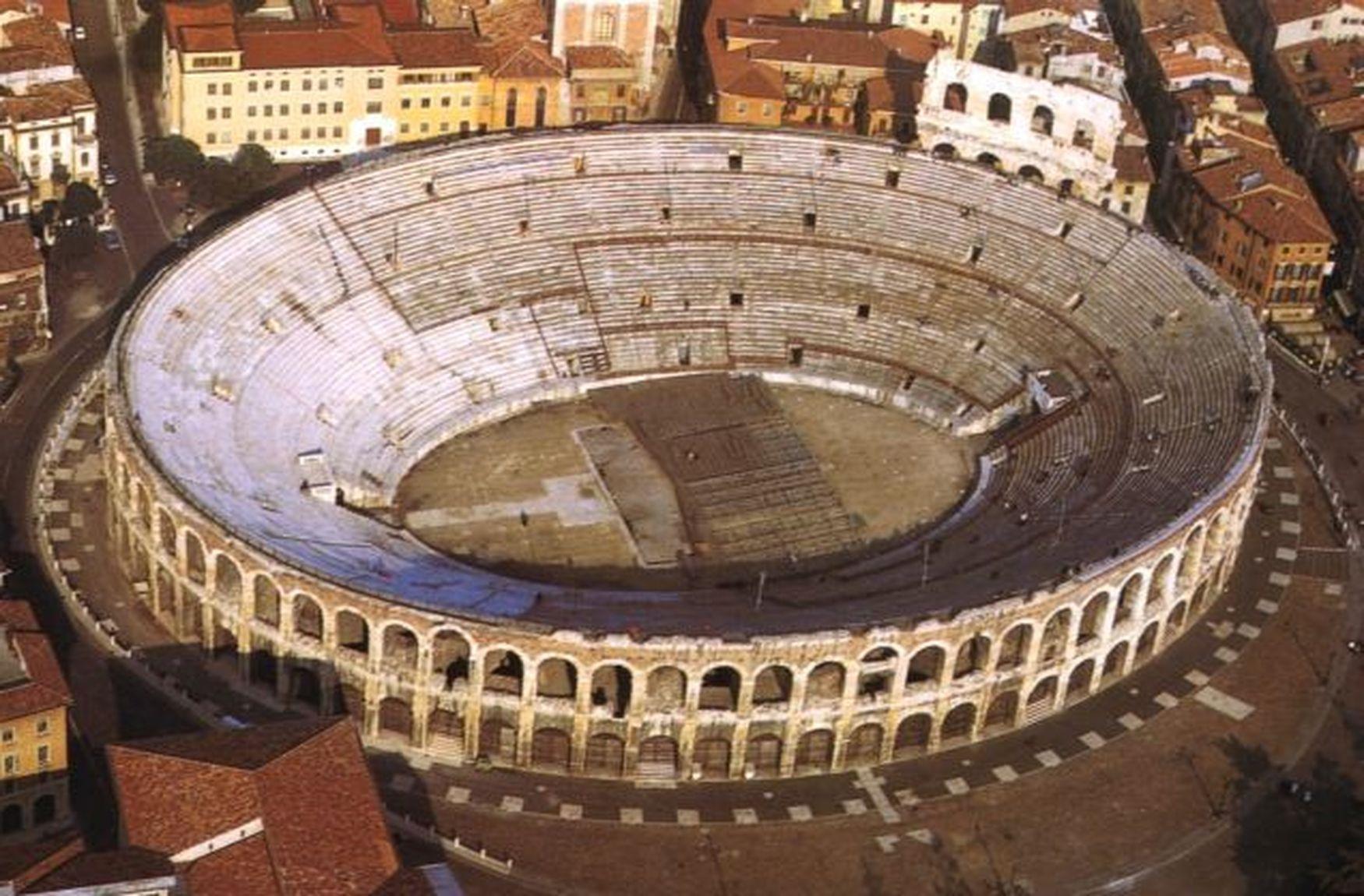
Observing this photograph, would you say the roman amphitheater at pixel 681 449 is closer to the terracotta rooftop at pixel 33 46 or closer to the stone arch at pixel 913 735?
the stone arch at pixel 913 735

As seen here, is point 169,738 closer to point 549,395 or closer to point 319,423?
point 319,423

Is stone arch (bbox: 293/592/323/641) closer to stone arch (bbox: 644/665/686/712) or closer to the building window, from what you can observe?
stone arch (bbox: 644/665/686/712)

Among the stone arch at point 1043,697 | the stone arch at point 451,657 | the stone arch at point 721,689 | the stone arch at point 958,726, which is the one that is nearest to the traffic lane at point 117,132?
the stone arch at point 451,657

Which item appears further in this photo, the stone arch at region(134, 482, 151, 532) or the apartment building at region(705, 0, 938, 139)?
the apartment building at region(705, 0, 938, 139)

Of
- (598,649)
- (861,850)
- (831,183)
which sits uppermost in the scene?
(831,183)

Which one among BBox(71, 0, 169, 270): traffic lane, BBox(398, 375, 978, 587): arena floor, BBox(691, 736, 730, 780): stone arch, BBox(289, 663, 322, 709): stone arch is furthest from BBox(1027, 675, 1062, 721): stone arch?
BBox(71, 0, 169, 270): traffic lane

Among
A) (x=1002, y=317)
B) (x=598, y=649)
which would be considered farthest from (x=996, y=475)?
(x=598, y=649)
